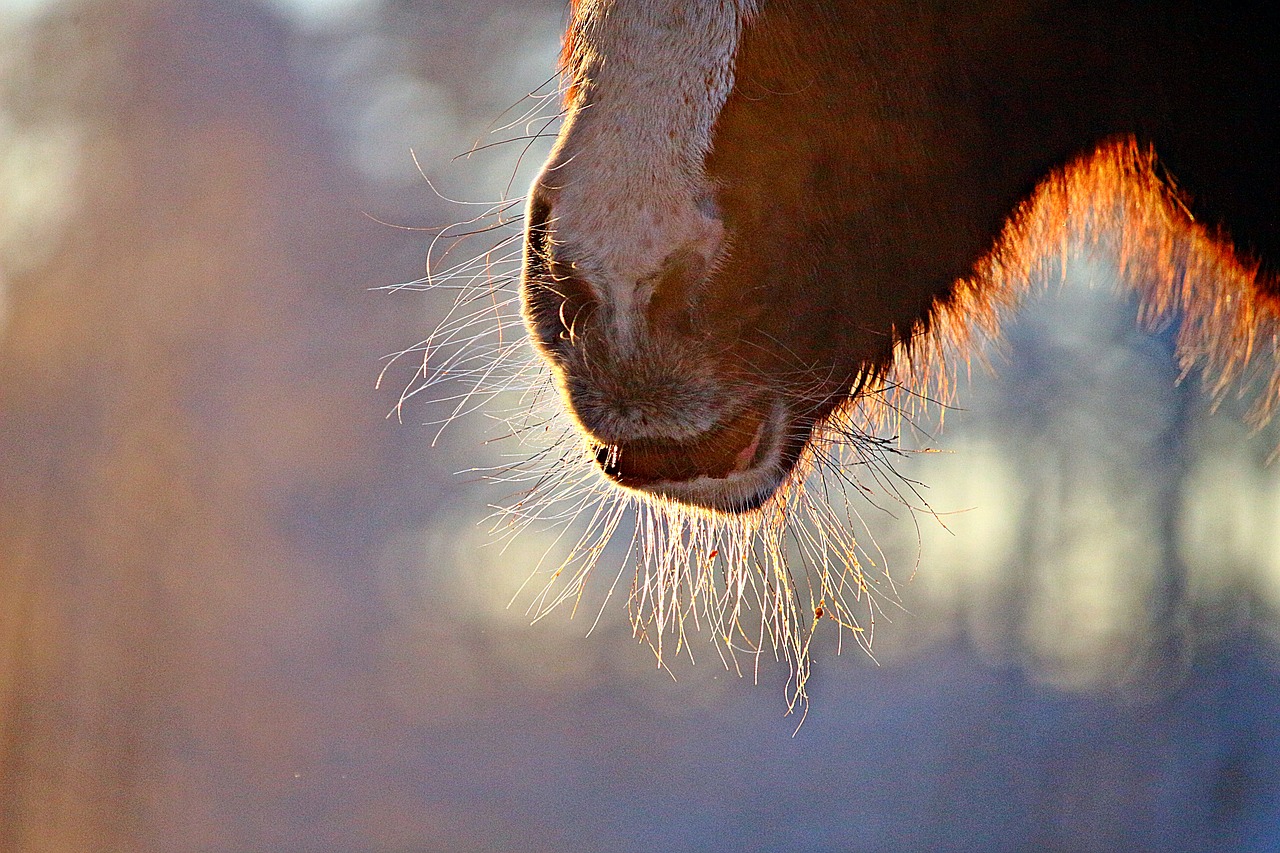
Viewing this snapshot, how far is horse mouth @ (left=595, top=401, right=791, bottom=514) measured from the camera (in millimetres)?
618

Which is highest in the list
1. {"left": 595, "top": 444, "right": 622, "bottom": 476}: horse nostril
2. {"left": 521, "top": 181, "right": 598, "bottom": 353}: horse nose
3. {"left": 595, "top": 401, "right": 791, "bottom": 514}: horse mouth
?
{"left": 521, "top": 181, "right": 598, "bottom": 353}: horse nose

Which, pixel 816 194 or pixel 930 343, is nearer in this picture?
pixel 816 194

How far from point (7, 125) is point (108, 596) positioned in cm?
80

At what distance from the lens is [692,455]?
2.03 feet

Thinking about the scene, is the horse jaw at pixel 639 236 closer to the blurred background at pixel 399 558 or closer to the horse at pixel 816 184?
the horse at pixel 816 184

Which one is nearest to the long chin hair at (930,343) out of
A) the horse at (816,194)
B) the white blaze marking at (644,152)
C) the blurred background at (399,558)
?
the horse at (816,194)

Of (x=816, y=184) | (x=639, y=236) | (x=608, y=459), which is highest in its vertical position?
(x=816, y=184)

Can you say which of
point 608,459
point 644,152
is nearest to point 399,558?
point 608,459

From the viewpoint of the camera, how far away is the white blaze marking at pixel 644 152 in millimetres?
576

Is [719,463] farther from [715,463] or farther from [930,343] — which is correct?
[930,343]

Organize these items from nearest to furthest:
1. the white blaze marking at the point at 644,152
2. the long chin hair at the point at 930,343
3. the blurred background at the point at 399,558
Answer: the white blaze marking at the point at 644,152
the long chin hair at the point at 930,343
the blurred background at the point at 399,558

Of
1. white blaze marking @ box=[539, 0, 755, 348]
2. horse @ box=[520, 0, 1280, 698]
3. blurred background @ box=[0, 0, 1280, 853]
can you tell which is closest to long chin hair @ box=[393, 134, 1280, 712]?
horse @ box=[520, 0, 1280, 698]

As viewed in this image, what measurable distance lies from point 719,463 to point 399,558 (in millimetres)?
1231

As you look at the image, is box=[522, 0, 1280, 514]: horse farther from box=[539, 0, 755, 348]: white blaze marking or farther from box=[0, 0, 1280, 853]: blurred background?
box=[0, 0, 1280, 853]: blurred background
